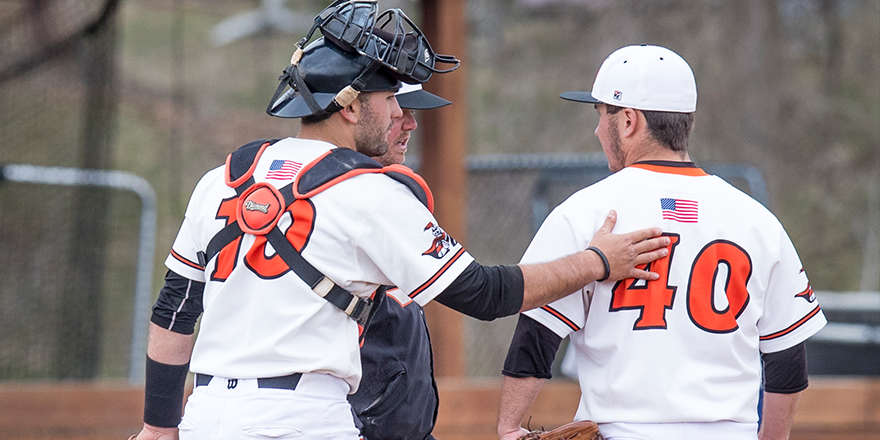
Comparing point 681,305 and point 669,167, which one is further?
point 669,167

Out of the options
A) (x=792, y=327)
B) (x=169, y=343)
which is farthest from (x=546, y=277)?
(x=169, y=343)

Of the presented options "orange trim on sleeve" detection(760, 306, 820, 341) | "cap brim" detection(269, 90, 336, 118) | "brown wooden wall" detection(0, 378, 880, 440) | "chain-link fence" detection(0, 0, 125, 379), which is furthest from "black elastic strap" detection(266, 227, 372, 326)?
"chain-link fence" detection(0, 0, 125, 379)

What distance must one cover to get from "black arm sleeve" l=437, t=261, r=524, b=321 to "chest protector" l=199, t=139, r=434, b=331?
233 mm

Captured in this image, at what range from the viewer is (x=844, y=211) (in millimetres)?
12703

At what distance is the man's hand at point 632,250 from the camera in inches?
91.6

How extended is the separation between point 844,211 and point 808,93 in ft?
6.00

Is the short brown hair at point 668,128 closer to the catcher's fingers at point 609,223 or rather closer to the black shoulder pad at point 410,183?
the catcher's fingers at point 609,223

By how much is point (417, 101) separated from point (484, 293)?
84cm

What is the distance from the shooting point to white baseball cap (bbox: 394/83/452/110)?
2.85m

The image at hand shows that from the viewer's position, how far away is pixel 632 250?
7.64 ft

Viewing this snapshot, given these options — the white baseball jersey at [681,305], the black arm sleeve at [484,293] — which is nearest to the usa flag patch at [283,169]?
the black arm sleeve at [484,293]

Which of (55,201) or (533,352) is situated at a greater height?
(533,352)

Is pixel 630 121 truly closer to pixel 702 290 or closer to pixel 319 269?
pixel 702 290

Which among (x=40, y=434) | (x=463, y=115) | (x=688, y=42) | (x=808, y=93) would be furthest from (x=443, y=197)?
(x=808, y=93)
